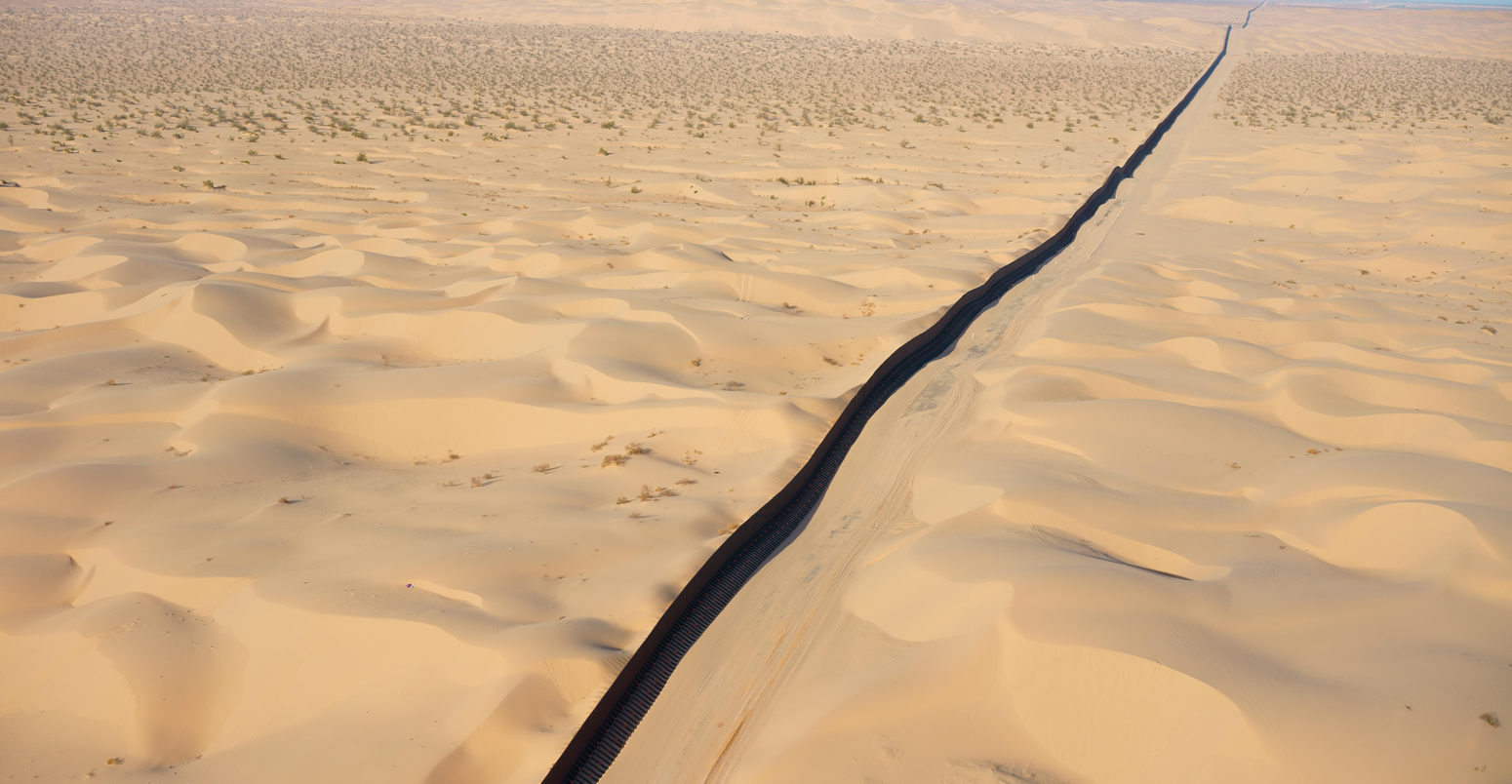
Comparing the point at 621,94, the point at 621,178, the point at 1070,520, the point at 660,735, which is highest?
the point at 621,94

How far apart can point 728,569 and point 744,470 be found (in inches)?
45.2

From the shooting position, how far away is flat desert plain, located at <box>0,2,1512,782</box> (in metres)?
3.99

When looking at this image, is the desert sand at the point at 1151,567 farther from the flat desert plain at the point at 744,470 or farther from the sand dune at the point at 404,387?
the sand dune at the point at 404,387

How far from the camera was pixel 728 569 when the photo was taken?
5180 millimetres

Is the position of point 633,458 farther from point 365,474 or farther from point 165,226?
point 165,226

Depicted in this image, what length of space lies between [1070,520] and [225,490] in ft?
18.1

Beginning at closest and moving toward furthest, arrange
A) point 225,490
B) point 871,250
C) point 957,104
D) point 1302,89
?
point 225,490 < point 871,250 < point 957,104 < point 1302,89

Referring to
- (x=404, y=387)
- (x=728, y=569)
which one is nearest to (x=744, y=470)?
(x=728, y=569)

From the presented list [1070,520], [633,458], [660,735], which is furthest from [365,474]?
[1070,520]

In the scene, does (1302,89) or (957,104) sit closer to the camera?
(957,104)

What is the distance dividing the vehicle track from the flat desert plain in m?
0.10

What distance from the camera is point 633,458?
6.41m

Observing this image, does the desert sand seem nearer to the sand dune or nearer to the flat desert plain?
the flat desert plain

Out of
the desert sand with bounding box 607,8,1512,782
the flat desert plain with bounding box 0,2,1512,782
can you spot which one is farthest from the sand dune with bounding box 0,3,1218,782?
the desert sand with bounding box 607,8,1512,782
